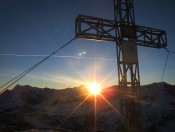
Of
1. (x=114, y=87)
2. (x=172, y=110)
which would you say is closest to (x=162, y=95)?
(x=172, y=110)

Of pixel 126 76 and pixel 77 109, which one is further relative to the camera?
pixel 77 109

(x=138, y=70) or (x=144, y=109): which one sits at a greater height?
(x=138, y=70)

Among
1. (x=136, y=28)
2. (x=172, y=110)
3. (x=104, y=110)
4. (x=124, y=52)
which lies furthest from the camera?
(x=104, y=110)

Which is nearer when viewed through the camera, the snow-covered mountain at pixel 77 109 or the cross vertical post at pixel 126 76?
the cross vertical post at pixel 126 76

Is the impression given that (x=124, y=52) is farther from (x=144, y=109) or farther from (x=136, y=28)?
(x=144, y=109)

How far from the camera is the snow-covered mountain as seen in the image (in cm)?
4531

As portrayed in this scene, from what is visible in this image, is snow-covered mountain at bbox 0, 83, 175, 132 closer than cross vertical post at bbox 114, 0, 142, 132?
No

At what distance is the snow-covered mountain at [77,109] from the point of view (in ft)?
149

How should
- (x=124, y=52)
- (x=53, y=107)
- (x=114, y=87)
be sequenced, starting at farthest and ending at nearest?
(x=53, y=107)
(x=114, y=87)
(x=124, y=52)

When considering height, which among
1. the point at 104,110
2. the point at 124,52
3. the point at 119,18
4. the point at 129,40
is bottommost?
the point at 104,110

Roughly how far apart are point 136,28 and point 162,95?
4211 cm

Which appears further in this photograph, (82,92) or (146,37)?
(82,92)

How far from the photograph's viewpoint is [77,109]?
182 ft

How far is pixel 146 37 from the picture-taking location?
1370cm
